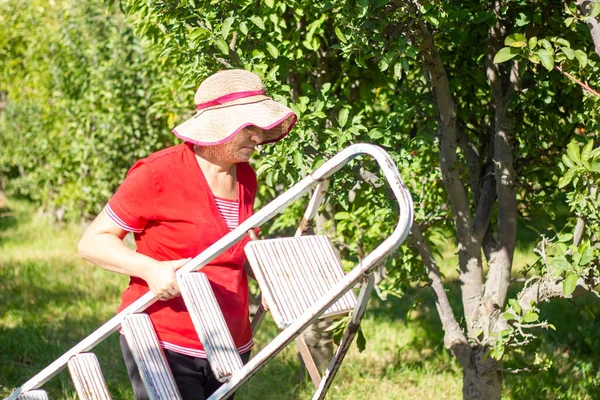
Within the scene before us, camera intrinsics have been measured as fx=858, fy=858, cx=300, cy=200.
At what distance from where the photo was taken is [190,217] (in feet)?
8.54

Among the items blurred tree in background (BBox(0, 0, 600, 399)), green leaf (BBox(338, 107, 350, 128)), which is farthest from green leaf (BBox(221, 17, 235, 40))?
green leaf (BBox(338, 107, 350, 128))

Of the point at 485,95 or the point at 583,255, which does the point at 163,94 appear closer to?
the point at 485,95

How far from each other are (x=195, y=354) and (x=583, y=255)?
1428 mm

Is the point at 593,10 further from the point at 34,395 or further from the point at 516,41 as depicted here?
the point at 34,395

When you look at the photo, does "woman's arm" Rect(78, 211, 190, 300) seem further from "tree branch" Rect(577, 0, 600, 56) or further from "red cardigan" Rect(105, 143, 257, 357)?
"tree branch" Rect(577, 0, 600, 56)

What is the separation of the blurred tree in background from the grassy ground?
424 millimetres

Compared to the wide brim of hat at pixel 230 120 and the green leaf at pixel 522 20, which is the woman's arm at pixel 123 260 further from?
the green leaf at pixel 522 20

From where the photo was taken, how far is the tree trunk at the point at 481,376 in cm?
375

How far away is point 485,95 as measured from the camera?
4.14m

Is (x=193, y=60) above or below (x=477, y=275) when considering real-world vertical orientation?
above

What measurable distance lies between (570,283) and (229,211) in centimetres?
124

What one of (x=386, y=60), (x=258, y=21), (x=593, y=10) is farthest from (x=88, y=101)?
(x=593, y=10)

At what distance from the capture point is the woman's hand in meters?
2.47

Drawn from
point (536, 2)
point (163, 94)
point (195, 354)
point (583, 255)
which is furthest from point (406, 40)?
point (163, 94)
